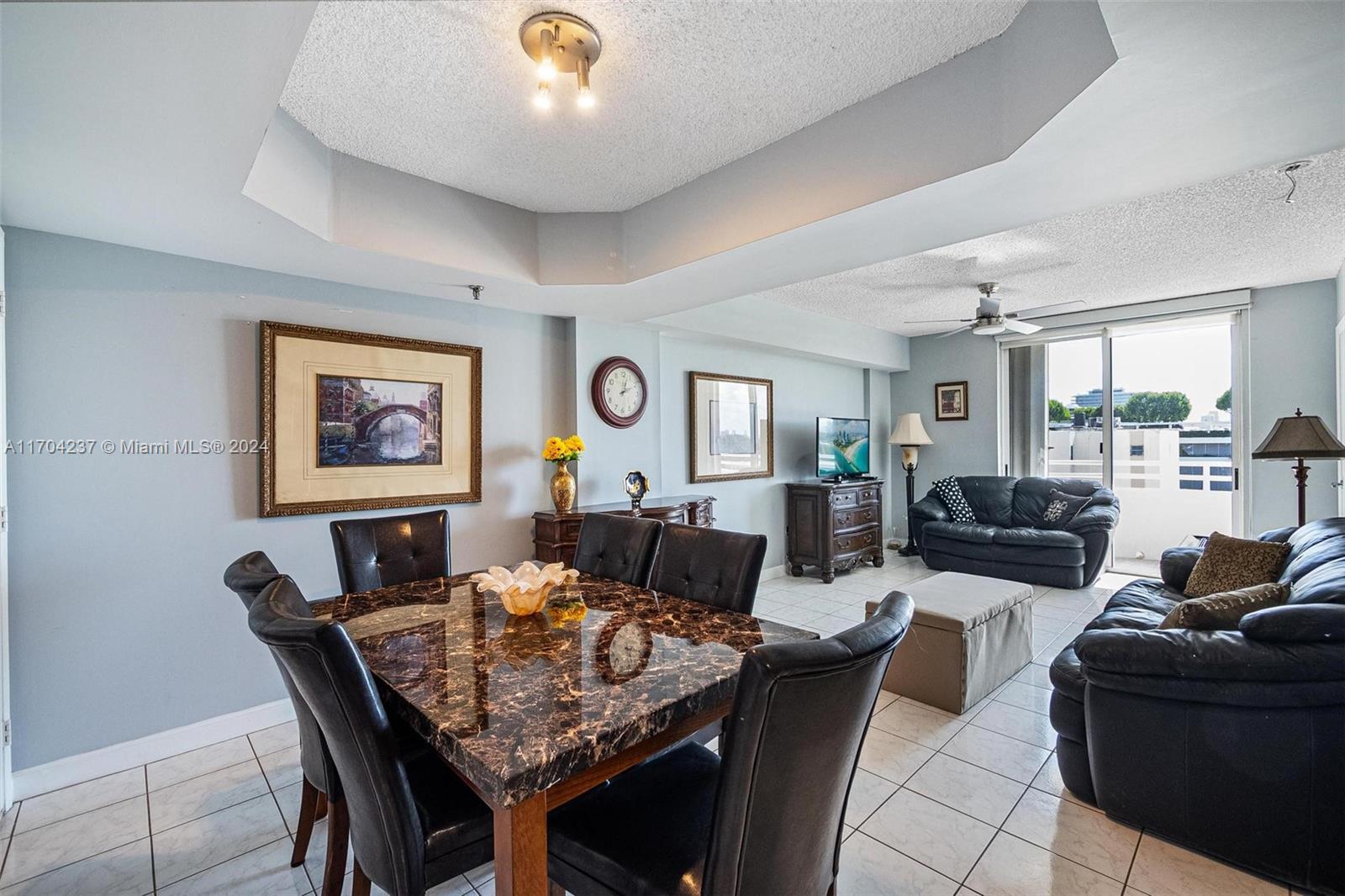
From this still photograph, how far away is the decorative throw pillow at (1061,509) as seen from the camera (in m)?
5.38

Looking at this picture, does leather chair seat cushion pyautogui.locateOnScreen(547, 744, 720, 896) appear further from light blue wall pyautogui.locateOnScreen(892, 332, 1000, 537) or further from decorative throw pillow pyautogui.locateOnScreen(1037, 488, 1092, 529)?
light blue wall pyautogui.locateOnScreen(892, 332, 1000, 537)

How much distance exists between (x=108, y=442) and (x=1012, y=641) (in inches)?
181

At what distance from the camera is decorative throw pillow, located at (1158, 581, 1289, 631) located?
1.96m

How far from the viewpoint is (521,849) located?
1.00m

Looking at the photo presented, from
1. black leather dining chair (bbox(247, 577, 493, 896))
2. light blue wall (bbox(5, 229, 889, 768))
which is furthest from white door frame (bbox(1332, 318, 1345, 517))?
light blue wall (bbox(5, 229, 889, 768))

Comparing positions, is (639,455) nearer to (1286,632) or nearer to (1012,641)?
(1012,641)

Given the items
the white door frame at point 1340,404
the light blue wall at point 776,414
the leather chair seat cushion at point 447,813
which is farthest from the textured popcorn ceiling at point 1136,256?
the leather chair seat cushion at point 447,813

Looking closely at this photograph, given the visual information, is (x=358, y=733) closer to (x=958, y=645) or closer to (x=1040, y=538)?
(x=958, y=645)

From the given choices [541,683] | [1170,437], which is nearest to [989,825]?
[541,683]

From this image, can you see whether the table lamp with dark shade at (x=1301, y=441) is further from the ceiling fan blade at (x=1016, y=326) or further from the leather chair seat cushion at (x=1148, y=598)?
the ceiling fan blade at (x=1016, y=326)

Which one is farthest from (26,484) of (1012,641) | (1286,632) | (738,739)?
(1012,641)

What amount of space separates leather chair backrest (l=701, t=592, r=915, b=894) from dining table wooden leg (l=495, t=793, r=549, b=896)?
0.30m

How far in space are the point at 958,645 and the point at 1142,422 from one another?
438 centimetres

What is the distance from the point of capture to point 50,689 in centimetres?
235
